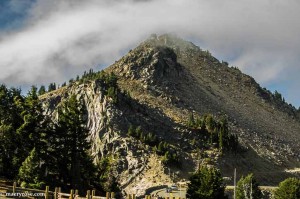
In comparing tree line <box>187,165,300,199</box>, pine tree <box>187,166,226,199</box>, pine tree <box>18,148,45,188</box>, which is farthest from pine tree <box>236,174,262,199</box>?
pine tree <box>18,148,45,188</box>

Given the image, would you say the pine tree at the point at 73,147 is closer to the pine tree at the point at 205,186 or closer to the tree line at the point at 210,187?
the pine tree at the point at 205,186

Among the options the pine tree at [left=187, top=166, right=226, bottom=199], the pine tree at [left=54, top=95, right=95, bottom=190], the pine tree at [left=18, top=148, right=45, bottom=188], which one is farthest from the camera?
the pine tree at [left=187, top=166, right=226, bottom=199]

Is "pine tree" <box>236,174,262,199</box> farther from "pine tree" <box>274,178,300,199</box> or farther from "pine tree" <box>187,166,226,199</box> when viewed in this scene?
"pine tree" <box>187,166,226,199</box>

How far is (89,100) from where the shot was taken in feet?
562

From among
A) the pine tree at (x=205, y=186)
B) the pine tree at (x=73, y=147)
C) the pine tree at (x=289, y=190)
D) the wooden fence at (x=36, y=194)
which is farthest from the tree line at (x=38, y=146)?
the pine tree at (x=289, y=190)

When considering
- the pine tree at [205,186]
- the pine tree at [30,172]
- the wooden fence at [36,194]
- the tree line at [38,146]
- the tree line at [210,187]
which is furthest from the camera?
the tree line at [210,187]

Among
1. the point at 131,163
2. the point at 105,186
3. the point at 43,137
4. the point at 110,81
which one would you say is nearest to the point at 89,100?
the point at 110,81

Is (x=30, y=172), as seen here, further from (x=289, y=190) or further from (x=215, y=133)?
(x=215, y=133)

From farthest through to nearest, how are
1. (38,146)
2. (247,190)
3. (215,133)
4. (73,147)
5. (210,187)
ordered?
(215,133) → (247,190) → (210,187) → (73,147) → (38,146)

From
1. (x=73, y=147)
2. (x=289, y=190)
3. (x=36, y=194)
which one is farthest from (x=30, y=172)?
(x=289, y=190)

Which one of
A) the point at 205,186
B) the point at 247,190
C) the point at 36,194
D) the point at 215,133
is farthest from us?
the point at 215,133

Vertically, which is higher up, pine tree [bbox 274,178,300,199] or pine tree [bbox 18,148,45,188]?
pine tree [bbox 18,148,45,188]

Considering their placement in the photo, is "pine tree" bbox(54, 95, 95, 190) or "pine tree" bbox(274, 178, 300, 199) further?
"pine tree" bbox(274, 178, 300, 199)

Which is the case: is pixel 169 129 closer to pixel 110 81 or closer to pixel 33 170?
pixel 110 81
